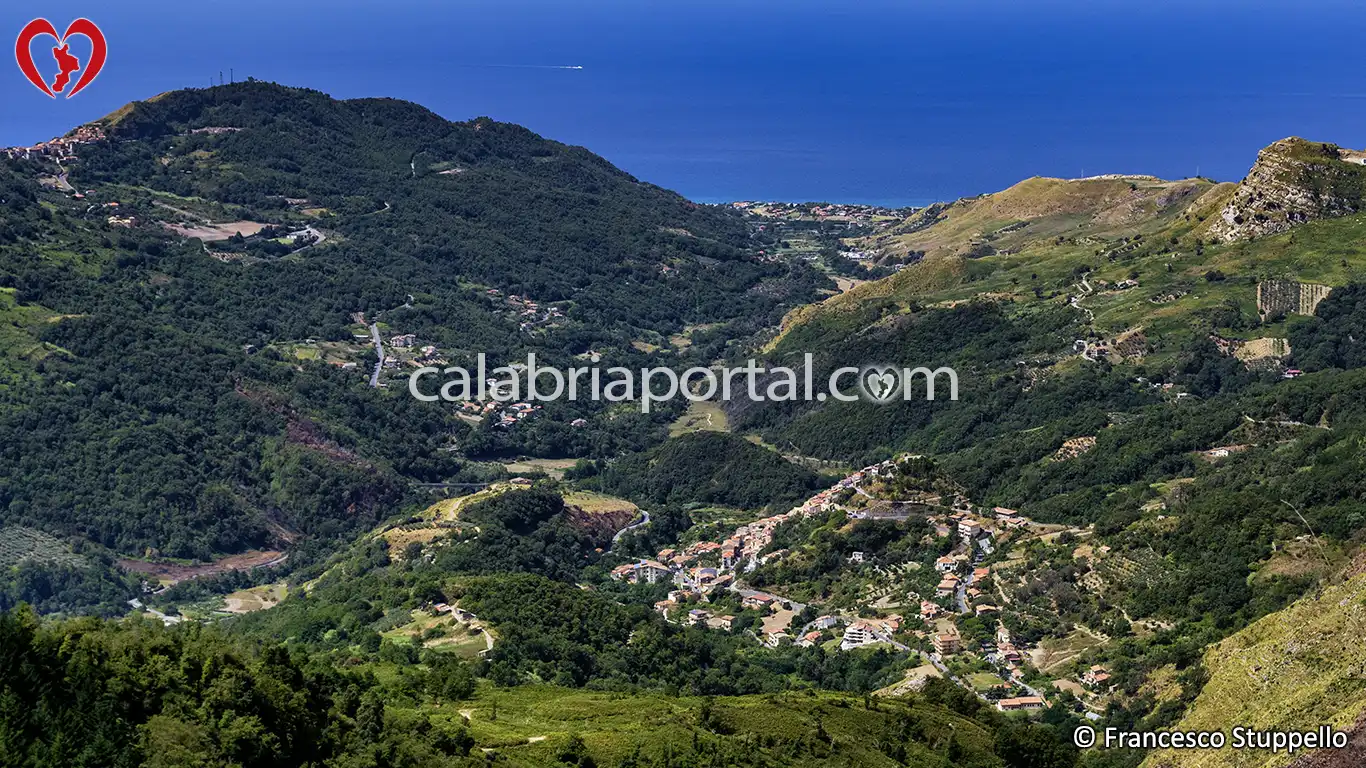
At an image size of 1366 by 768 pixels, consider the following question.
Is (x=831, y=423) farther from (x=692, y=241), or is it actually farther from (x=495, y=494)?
(x=692, y=241)

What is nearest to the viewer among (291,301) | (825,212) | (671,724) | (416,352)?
(671,724)

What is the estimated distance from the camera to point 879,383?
84.1m

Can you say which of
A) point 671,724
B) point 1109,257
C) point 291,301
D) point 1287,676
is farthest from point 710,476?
point 1287,676

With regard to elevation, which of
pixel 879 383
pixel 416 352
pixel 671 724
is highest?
pixel 416 352

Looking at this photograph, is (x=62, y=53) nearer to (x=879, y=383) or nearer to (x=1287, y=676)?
(x=879, y=383)

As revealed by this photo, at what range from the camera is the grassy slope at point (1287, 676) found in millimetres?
29188

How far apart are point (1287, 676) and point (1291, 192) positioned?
57424 millimetres

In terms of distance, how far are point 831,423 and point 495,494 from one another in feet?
73.6

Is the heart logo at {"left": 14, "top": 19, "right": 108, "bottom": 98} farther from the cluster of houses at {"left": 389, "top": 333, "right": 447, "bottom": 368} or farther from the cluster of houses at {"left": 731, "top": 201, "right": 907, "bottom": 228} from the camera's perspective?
the cluster of houses at {"left": 731, "top": 201, "right": 907, "bottom": 228}

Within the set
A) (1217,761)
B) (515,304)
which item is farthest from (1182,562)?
(515,304)

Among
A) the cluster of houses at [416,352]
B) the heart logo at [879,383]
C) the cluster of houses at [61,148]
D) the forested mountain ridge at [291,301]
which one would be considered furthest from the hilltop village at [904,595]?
the cluster of houses at [61,148]

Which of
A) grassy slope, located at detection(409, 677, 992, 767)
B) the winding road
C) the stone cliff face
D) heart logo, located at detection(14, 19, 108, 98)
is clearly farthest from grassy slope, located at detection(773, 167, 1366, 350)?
heart logo, located at detection(14, 19, 108, 98)

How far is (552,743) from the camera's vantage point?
31234 mm

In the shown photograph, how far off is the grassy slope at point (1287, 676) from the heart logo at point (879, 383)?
45.3 metres
